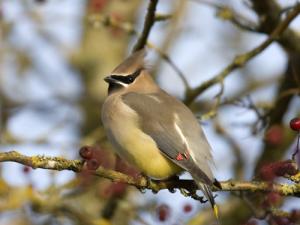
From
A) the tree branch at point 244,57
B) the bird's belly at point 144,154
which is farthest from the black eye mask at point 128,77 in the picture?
the bird's belly at point 144,154

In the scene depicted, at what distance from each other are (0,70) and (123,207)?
2622mm

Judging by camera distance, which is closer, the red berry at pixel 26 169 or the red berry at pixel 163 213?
the red berry at pixel 163 213

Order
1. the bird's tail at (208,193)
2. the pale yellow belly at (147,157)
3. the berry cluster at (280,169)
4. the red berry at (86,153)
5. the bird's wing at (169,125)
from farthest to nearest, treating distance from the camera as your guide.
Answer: the pale yellow belly at (147,157), the bird's wing at (169,125), the bird's tail at (208,193), the berry cluster at (280,169), the red berry at (86,153)

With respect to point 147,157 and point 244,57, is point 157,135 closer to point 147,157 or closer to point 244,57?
point 147,157

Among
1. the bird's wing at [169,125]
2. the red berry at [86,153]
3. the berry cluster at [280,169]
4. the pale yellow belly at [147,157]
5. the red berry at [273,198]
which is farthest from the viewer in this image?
the pale yellow belly at [147,157]

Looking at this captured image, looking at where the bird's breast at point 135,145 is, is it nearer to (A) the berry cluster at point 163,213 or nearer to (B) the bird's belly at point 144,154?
(B) the bird's belly at point 144,154

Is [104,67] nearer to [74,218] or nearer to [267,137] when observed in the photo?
[74,218]

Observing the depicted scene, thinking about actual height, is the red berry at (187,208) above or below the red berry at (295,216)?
above

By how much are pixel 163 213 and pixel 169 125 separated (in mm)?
485

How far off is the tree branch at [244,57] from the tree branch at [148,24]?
47 cm

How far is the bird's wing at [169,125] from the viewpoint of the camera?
150 inches

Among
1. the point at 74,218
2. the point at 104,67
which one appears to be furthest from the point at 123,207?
the point at 104,67

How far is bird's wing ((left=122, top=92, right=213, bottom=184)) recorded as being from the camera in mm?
3799

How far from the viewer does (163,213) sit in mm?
3977
